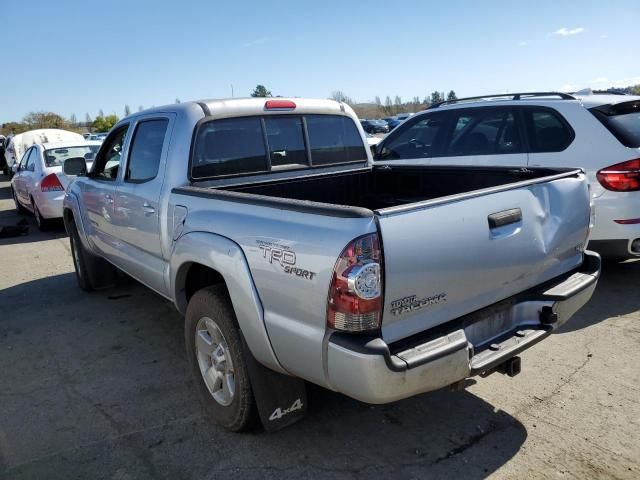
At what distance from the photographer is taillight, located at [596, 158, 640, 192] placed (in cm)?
467

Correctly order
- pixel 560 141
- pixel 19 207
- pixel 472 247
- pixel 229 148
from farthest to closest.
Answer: pixel 19 207, pixel 560 141, pixel 229 148, pixel 472 247

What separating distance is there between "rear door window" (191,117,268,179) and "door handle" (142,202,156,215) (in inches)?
16.5

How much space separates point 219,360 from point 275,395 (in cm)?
46

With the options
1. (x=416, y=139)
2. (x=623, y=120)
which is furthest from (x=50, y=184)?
(x=623, y=120)

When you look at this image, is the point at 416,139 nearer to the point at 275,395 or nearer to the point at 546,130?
the point at 546,130

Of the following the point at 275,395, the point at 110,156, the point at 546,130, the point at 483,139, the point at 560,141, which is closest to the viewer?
the point at 275,395

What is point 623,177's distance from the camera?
4.71m

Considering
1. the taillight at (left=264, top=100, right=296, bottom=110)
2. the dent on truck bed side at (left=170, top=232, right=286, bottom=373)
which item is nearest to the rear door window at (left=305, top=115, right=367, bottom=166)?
the taillight at (left=264, top=100, right=296, bottom=110)

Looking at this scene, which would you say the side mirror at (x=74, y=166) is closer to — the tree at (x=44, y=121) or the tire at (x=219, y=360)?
the tire at (x=219, y=360)

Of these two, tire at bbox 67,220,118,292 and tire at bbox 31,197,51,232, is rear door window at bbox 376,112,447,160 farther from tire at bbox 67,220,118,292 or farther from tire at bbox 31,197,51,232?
tire at bbox 31,197,51,232

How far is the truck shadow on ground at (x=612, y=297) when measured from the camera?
14.5 ft

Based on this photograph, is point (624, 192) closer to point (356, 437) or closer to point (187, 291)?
point (356, 437)

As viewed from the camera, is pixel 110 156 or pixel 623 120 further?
pixel 110 156

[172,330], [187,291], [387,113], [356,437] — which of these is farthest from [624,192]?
[387,113]
